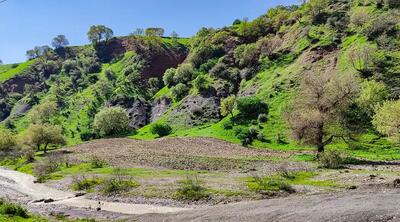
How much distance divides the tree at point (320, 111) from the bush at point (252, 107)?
3256 centimetres

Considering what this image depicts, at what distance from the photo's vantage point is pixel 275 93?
11169 cm

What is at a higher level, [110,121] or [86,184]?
[110,121]

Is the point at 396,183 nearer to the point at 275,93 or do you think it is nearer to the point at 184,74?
the point at 275,93

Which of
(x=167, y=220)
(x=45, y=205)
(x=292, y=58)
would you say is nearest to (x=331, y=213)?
(x=167, y=220)

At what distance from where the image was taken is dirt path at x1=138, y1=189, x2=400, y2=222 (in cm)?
3239

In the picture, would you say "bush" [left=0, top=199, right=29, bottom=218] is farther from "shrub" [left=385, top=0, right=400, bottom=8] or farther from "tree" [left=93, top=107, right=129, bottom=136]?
"shrub" [left=385, top=0, right=400, bottom=8]

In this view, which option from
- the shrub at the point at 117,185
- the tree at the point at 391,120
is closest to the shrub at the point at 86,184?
the shrub at the point at 117,185

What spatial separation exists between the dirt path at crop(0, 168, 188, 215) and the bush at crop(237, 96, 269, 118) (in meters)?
55.1

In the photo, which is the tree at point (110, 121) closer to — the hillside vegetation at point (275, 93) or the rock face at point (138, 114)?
the hillside vegetation at point (275, 93)

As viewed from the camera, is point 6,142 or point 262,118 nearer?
point 262,118

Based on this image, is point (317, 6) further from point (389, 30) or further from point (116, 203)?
point (116, 203)

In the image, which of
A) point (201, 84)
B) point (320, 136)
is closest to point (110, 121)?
point (201, 84)

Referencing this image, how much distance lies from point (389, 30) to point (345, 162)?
60.8m

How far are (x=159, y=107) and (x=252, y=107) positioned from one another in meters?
56.5
